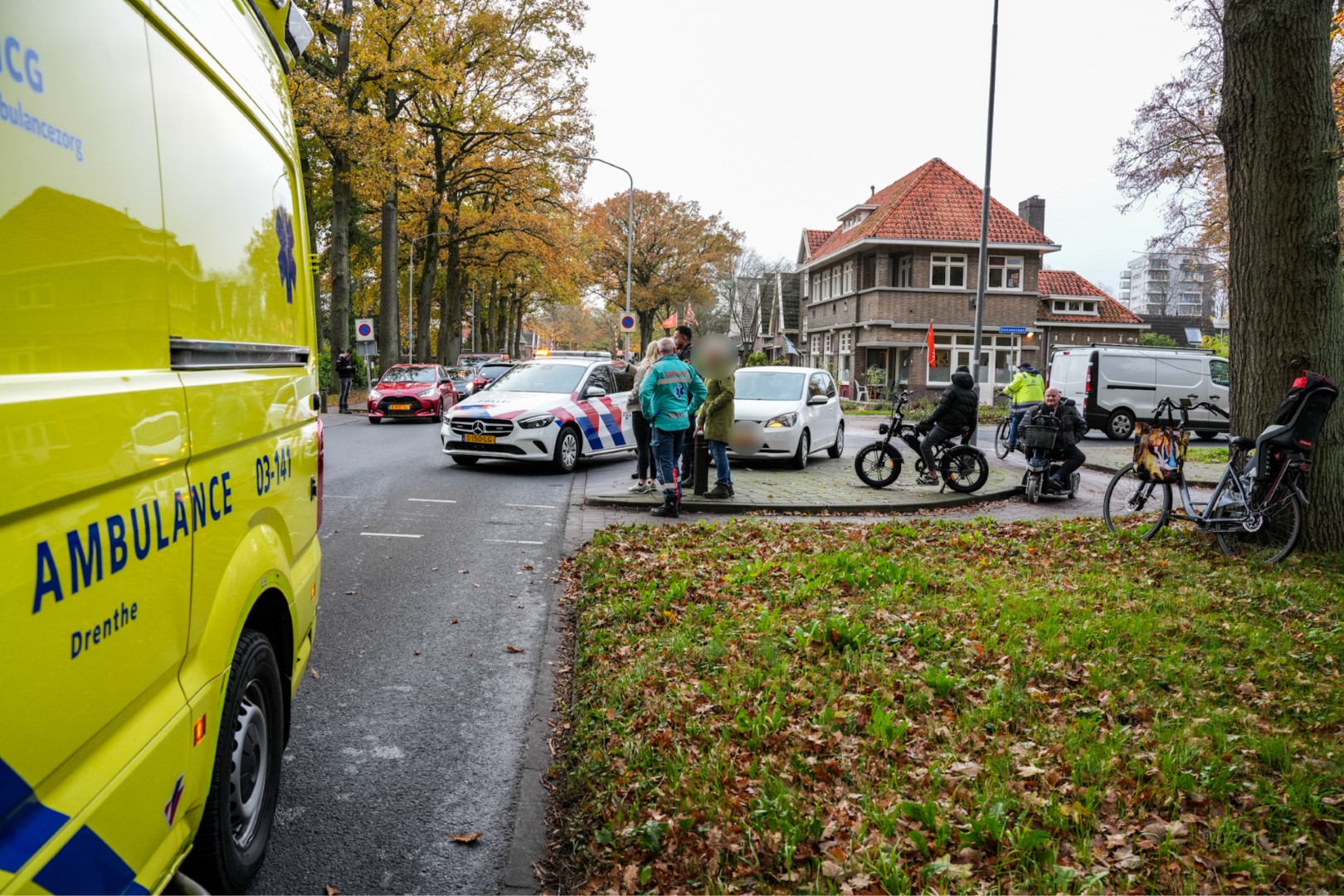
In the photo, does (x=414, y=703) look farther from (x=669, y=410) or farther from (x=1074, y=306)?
(x=1074, y=306)

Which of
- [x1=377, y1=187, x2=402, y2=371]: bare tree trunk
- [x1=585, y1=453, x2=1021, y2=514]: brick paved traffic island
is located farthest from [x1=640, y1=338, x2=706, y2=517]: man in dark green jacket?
[x1=377, y1=187, x2=402, y2=371]: bare tree trunk

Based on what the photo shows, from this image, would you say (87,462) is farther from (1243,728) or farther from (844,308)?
(844,308)

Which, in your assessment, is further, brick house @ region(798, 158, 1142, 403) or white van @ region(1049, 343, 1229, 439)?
brick house @ region(798, 158, 1142, 403)

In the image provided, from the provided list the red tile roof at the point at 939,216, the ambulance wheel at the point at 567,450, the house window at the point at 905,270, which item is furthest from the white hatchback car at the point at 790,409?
the red tile roof at the point at 939,216

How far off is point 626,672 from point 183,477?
120 inches

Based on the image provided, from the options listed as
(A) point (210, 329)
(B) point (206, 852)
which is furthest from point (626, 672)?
(A) point (210, 329)

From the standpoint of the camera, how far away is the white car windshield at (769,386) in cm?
1548

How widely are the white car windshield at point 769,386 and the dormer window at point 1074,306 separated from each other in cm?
4238

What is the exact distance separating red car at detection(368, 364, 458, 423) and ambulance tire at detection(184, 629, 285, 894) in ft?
69.1

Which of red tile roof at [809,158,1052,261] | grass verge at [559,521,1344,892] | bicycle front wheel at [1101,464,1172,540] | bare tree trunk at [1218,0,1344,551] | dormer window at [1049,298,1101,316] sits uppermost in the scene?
red tile roof at [809,158,1052,261]

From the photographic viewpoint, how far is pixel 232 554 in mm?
2541

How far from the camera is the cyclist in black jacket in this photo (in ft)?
41.4

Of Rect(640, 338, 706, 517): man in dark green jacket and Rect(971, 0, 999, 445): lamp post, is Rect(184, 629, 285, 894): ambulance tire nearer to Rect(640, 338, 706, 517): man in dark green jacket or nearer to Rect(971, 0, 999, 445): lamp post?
Rect(640, 338, 706, 517): man in dark green jacket

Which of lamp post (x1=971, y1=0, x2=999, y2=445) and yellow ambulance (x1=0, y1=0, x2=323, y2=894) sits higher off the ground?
lamp post (x1=971, y1=0, x2=999, y2=445)
